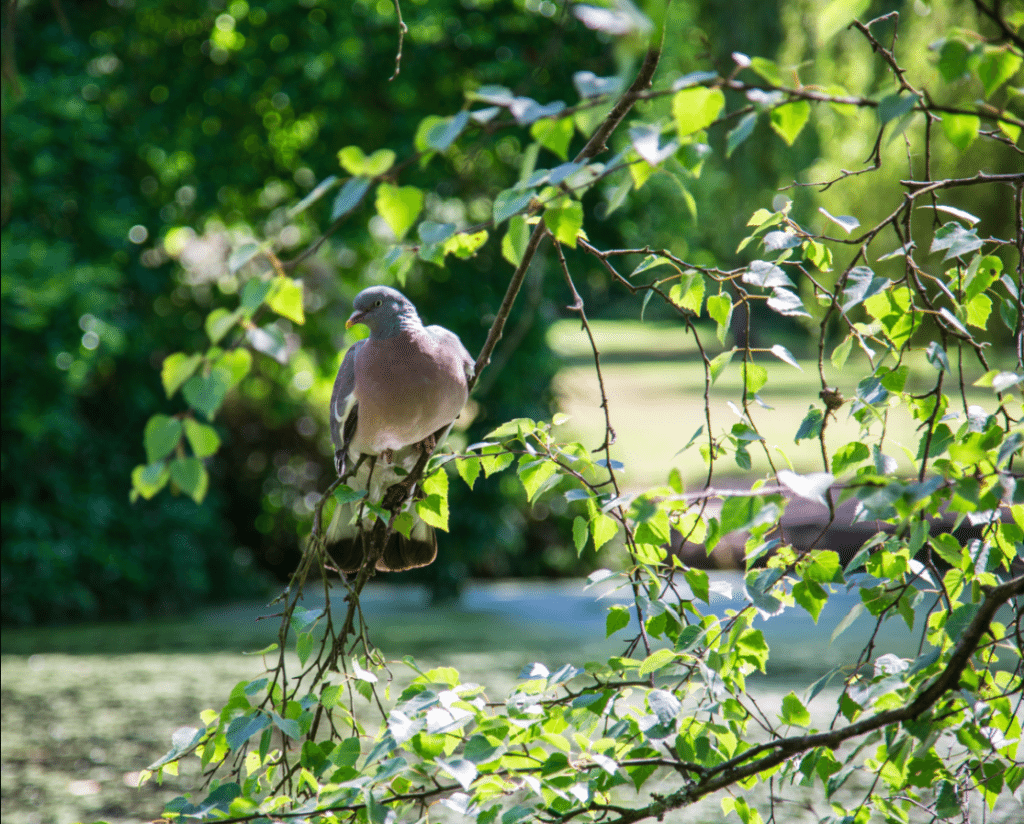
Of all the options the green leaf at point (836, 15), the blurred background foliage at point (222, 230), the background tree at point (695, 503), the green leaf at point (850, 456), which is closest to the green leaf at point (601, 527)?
the background tree at point (695, 503)

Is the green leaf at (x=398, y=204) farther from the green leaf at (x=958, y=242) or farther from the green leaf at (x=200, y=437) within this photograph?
the green leaf at (x=958, y=242)

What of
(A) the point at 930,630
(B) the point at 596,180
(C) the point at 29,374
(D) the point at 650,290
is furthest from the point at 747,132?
(C) the point at 29,374

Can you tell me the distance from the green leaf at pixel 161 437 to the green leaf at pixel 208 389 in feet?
0.06

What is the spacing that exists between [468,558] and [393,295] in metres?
4.05

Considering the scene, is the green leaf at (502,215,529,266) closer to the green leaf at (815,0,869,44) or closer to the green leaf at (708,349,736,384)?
the green leaf at (815,0,869,44)

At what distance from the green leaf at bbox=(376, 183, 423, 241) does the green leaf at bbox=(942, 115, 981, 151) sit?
393 millimetres

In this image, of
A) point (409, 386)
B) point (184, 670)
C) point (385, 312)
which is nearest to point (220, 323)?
point (409, 386)

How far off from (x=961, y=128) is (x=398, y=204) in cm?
41

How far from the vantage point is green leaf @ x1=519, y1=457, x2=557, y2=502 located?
110 cm

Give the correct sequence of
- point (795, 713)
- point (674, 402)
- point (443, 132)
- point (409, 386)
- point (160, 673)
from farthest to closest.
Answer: point (674, 402), point (160, 673), point (409, 386), point (795, 713), point (443, 132)

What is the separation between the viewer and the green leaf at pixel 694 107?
25.7 inches

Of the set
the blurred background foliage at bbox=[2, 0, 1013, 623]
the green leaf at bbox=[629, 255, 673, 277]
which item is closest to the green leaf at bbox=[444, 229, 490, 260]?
the green leaf at bbox=[629, 255, 673, 277]

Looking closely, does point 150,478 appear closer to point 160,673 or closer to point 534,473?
point 534,473

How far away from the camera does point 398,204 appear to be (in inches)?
25.7
